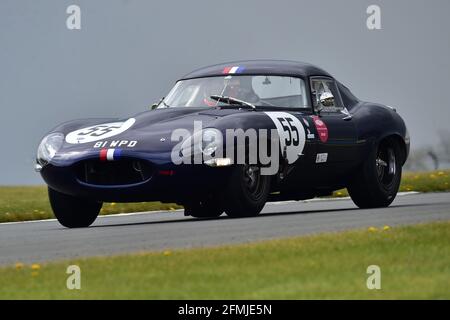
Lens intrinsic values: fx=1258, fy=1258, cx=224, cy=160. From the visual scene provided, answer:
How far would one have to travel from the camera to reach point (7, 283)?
322 inches

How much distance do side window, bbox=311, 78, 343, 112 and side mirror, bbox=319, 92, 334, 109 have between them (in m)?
0.02

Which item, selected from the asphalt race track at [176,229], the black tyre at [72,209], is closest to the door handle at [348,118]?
the asphalt race track at [176,229]

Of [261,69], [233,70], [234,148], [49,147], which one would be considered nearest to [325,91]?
[261,69]

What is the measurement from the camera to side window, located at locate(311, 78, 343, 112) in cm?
Result: 1368

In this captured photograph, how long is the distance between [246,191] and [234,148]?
51cm

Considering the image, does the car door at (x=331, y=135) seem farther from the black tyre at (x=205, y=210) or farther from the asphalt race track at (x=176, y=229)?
the black tyre at (x=205, y=210)

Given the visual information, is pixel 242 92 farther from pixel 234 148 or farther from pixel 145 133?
pixel 145 133

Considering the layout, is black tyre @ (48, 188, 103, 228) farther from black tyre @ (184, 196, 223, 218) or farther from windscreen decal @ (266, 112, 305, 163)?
windscreen decal @ (266, 112, 305, 163)

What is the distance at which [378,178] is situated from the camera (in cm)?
1432

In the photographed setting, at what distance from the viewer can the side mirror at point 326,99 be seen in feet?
45.0

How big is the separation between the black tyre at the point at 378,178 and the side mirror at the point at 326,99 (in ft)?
2.76

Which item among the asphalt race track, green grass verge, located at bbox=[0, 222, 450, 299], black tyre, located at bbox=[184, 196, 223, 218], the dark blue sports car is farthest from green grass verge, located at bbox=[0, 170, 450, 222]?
green grass verge, located at bbox=[0, 222, 450, 299]
